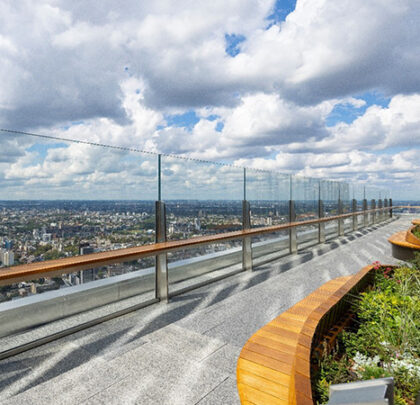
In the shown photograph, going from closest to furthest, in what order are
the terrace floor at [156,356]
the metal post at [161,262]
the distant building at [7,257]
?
the terrace floor at [156,356], the distant building at [7,257], the metal post at [161,262]

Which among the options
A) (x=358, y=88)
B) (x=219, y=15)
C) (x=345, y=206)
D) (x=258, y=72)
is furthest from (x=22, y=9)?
(x=345, y=206)

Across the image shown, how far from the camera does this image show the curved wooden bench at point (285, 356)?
1243 mm

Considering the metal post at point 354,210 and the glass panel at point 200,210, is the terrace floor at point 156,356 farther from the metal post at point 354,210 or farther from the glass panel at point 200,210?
the metal post at point 354,210

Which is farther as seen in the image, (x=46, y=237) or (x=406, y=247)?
(x=406, y=247)

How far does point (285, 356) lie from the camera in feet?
5.52

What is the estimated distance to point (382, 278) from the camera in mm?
3084

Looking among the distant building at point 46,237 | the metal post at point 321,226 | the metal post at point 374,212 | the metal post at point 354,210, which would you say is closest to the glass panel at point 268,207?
the metal post at point 321,226

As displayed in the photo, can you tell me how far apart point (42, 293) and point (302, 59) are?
7.21 meters

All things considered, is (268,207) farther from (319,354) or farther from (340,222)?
(340,222)

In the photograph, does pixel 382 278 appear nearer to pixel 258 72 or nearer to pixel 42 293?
pixel 42 293

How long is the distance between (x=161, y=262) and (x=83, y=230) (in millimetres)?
1150

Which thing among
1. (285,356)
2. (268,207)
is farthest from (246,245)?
(285,356)

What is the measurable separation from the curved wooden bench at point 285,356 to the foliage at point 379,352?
0.13 metres

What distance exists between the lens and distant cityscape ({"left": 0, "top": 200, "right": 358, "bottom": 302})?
275cm
